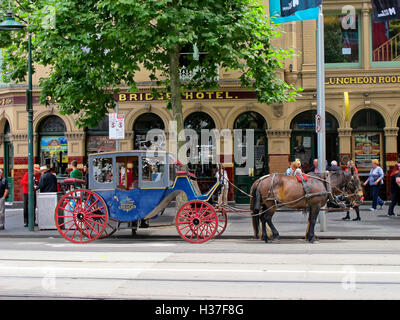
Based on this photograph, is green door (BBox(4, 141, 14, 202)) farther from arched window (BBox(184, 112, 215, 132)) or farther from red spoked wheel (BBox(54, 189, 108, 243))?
red spoked wheel (BBox(54, 189, 108, 243))

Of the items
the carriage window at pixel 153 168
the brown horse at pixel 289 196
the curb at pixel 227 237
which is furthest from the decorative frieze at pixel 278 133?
the carriage window at pixel 153 168

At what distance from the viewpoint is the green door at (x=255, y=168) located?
804 inches

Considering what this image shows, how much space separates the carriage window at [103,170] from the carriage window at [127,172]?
0.22 metres

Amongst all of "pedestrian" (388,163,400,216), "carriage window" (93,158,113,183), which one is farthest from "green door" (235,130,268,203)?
"carriage window" (93,158,113,183)

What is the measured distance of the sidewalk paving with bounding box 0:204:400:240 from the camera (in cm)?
1279

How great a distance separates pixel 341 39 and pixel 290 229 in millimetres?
10150

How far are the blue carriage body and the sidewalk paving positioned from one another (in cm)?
79

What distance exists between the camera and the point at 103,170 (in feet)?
39.4

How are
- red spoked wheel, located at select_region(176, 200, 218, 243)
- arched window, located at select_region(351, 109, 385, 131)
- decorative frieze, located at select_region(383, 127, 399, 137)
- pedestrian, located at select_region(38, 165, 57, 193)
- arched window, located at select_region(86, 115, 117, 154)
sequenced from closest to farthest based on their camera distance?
red spoked wheel, located at select_region(176, 200, 218, 243) → pedestrian, located at select_region(38, 165, 57, 193) → decorative frieze, located at select_region(383, 127, 399, 137) → arched window, located at select_region(351, 109, 385, 131) → arched window, located at select_region(86, 115, 117, 154)

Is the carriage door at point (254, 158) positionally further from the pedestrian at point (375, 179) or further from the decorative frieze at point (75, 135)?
the decorative frieze at point (75, 135)

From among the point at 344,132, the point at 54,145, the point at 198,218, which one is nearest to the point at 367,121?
the point at 344,132

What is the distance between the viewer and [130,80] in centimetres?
1543
